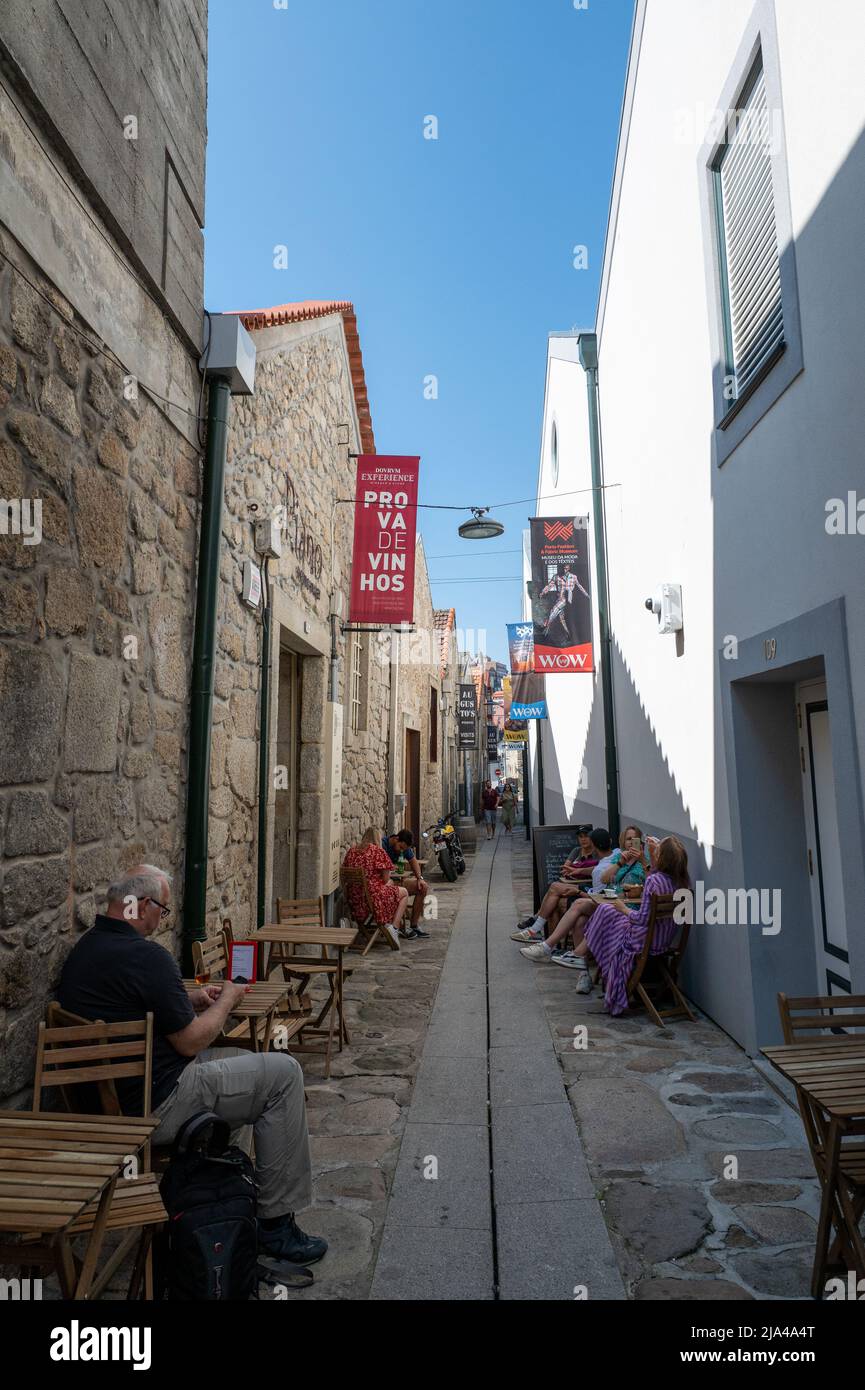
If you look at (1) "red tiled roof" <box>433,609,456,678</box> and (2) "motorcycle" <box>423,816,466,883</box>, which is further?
(1) "red tiled roof" <box>433,609,456,678</box>

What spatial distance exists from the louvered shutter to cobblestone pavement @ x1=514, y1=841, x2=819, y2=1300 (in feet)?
11.4

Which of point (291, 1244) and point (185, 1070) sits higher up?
point (185, 1070)

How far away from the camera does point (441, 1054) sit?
4.69 meters

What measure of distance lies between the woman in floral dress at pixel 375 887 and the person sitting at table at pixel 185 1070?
504cm

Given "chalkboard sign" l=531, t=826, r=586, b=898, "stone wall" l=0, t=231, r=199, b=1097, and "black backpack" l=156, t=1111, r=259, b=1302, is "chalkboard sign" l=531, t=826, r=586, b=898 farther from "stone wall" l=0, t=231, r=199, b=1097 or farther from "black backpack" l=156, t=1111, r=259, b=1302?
"black backpack" l=156, t=1111, r=259, b=1302

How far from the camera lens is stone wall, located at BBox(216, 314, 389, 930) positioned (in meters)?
4.96

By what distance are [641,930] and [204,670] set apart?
322cm

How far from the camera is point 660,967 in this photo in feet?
18.2

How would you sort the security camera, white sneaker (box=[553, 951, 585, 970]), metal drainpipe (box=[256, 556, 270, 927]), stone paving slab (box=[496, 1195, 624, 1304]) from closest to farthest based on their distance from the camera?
stone paving slab (box=[496, 1195, 624, 1304]), metal drainpipe (box=[256, 556, 270, 927]), the security camera, white sneaker (box=[553, 951, 585, 970])

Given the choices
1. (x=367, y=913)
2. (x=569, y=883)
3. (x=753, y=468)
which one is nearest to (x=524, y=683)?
(x=569, y=883)

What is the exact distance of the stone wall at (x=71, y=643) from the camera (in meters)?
2.64

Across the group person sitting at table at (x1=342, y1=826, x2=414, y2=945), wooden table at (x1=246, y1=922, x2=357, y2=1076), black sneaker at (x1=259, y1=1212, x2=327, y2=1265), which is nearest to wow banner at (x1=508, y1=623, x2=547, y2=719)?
person sitting at table at (x1=342, y1=826, x2=414, y2=945)

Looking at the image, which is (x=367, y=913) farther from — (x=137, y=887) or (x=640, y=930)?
(x=137, y=887)

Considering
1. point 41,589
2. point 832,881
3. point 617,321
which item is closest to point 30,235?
point 41,589
